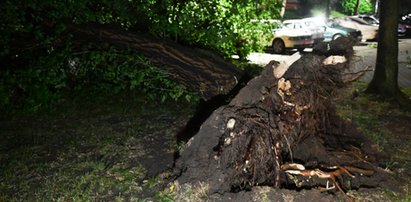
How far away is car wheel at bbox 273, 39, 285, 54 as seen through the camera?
55.9 ft

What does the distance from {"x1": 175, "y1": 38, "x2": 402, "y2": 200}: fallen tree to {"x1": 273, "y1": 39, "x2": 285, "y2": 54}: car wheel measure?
1265cm

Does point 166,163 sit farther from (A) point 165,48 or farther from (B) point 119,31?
(B) point 119,31

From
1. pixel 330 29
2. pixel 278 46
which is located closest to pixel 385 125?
pixel 278 46

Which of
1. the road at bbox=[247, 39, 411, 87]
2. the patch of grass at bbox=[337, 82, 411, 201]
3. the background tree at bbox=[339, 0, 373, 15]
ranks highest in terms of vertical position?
the background tree at bbox=[339, 0, 373, 15]

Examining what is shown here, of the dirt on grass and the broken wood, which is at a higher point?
the broken wood

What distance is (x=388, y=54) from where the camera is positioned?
7.25 meters

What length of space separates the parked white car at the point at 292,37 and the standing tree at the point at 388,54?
8.93 meters

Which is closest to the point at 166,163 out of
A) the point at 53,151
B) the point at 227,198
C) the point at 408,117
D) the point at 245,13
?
the point at 227,198

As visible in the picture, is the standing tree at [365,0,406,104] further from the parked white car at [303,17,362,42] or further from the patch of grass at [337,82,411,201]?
the parked white car at [303,17,362,42]

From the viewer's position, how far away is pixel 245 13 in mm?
8438

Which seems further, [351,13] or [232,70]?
[351,13]

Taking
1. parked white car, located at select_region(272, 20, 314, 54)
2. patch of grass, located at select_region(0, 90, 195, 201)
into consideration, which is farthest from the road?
patch of grass, located at select_region(0, 90, 195, 201)

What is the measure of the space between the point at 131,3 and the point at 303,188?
4.65 meters

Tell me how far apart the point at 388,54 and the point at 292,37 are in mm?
9574
